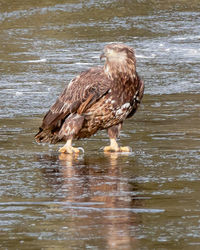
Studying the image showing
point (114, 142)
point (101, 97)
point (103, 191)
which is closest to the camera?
point (103, 191)

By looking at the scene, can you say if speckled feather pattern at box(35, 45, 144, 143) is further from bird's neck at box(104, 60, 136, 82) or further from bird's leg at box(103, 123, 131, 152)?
bird's leg at box(103, 123, 131, 152)

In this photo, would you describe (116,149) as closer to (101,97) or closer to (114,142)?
(114,142)

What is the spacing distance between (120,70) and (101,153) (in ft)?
2.63

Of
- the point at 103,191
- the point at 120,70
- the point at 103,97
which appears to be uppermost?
the point at 120,70

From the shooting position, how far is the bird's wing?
859cm

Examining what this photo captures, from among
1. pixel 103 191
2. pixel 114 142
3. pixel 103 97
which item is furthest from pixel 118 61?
pixel 103 191

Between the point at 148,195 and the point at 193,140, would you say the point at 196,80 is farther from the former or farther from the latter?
the point at 148,195

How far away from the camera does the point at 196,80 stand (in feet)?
43.7

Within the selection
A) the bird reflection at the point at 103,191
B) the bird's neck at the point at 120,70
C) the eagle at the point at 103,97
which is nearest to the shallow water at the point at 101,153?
the bird reflection at the point at 103,191

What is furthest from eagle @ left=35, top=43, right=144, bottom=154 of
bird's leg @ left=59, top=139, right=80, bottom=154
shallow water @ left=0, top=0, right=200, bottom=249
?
shallow water @ left=0, top=0, right=200, bottom=249

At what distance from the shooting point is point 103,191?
6598mm

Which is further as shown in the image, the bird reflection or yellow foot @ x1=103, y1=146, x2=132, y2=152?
yellow foot @ x1=103, y1=146, x2=132, y2=152

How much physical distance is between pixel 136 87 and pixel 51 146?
120 cm

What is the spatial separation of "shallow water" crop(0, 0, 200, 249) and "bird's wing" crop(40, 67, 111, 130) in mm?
335
